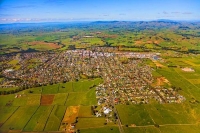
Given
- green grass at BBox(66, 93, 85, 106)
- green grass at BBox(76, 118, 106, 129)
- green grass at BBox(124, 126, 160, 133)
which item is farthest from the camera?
green grass at BBox(66, 93, 85, 106)

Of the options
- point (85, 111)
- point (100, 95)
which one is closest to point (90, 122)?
point (85, 111)

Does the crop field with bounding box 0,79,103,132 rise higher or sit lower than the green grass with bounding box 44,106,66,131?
higher

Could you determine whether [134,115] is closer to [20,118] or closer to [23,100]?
[20,118]

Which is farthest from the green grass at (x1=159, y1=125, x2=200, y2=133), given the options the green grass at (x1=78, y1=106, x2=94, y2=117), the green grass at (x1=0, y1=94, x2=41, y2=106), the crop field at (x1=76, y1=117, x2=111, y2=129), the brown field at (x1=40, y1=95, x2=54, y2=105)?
the green grass at (x1=0, y1=94, x2=41, y2=106)

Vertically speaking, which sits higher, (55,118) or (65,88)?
(65,88)

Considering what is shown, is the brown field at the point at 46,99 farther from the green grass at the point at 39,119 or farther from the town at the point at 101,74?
the town at the point at 101,74

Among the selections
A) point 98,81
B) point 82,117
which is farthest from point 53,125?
point 98,81

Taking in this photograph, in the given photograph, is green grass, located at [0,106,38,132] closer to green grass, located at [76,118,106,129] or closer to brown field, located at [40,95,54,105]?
brown field, located at [40,95,54,105]

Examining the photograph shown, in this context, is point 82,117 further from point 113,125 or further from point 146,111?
point 146,111
